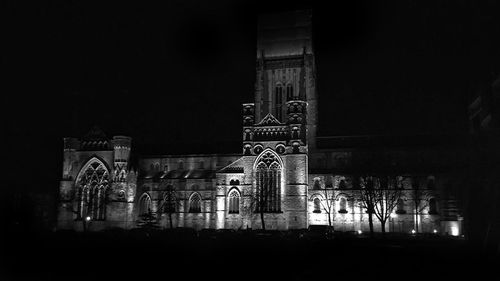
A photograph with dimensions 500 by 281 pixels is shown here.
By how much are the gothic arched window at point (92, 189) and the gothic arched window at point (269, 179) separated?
31.3m

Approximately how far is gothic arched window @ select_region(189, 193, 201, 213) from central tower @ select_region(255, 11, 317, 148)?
64.9 ft

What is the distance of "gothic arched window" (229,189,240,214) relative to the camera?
91562mm

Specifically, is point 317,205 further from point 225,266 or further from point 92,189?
point 225,266

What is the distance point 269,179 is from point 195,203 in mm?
16310

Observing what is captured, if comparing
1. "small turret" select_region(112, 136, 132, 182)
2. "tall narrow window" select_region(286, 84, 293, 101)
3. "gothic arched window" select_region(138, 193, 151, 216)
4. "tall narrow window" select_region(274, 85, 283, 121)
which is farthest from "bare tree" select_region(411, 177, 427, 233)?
"small turret" select_region(112, 136, 132, 182)

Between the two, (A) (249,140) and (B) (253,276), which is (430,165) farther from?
(B) (253,276)

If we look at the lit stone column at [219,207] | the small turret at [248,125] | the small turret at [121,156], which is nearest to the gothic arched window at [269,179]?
the small turret at [248,125]

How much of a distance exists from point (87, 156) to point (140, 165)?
11.2m

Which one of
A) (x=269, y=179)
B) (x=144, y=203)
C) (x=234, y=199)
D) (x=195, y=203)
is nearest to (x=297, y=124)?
(x=269, y=179)

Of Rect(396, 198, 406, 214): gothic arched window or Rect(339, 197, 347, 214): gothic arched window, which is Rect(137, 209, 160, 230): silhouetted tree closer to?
Rect(339, 197, 347, 214): gothic arched window

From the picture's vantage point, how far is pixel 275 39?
10694 cm

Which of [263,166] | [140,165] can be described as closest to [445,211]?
[263,166]

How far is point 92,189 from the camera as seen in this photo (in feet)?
330

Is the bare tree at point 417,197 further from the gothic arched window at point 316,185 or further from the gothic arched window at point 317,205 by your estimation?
the gothic arched window at point 316,185
